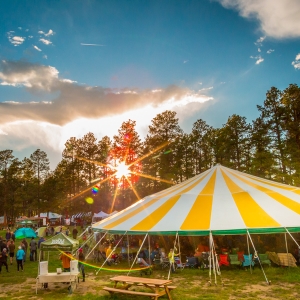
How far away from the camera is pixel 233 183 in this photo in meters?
13.2

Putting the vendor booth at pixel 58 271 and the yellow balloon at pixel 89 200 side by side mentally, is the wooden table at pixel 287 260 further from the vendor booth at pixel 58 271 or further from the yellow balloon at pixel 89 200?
the yellow balloon at pixel 89 200

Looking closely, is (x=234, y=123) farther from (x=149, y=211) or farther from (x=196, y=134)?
(x=149, y=211)

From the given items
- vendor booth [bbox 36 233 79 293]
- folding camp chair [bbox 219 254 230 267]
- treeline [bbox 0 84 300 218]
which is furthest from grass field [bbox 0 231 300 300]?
treeline [bbox 0 84 300 218]

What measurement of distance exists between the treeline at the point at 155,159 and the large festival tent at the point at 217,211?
13.4m

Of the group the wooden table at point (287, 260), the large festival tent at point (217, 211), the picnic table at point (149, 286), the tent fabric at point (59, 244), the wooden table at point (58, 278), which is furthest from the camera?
the wooden table at point (287, 260)

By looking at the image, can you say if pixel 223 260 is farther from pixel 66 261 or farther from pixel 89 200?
pixel 89 200

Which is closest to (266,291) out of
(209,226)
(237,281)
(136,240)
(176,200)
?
(237,281)

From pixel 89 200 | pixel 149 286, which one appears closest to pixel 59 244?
pixel 149 286

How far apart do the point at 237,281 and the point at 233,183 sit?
4756 mm

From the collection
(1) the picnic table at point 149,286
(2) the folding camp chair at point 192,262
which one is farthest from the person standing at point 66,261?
(2) the folding camp chair at point 192,262

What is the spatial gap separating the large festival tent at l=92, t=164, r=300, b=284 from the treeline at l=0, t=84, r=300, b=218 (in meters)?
13.4

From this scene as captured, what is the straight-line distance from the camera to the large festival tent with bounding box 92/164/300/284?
996 cm

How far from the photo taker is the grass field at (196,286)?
26.0ft

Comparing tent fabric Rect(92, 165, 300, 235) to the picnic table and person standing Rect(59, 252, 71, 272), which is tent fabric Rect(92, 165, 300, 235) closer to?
person standing Rect(59, 252, 71, 272)
